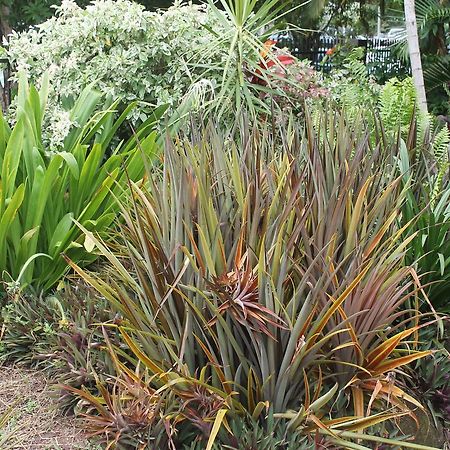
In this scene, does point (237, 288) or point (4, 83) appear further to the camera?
point (4, 83)

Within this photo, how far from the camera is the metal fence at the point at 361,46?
1221 centimetres

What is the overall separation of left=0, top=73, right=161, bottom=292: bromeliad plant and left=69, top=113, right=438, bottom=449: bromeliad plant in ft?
3.16

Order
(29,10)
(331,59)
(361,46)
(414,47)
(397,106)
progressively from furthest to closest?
(29,10), (361,46), (331,59), (414,47), (397,106)

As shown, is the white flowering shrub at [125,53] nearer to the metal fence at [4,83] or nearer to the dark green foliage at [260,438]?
the metal fence at [4,83]

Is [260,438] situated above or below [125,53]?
Result: below

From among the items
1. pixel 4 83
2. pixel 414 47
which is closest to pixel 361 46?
pixel 414 47

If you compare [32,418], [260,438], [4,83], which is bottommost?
[32,418]

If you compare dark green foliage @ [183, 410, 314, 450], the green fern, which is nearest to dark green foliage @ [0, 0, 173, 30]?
the green fern

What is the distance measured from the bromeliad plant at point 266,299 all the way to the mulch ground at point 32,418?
0.38 m

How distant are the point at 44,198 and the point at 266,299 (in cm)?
183

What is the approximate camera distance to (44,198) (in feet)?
11.8

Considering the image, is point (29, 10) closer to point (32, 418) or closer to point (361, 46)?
point (361, 46)

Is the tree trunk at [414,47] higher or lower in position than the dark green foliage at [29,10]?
lower

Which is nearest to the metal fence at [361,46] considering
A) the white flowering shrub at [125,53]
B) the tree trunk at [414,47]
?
the tree trunk at [414,47]
